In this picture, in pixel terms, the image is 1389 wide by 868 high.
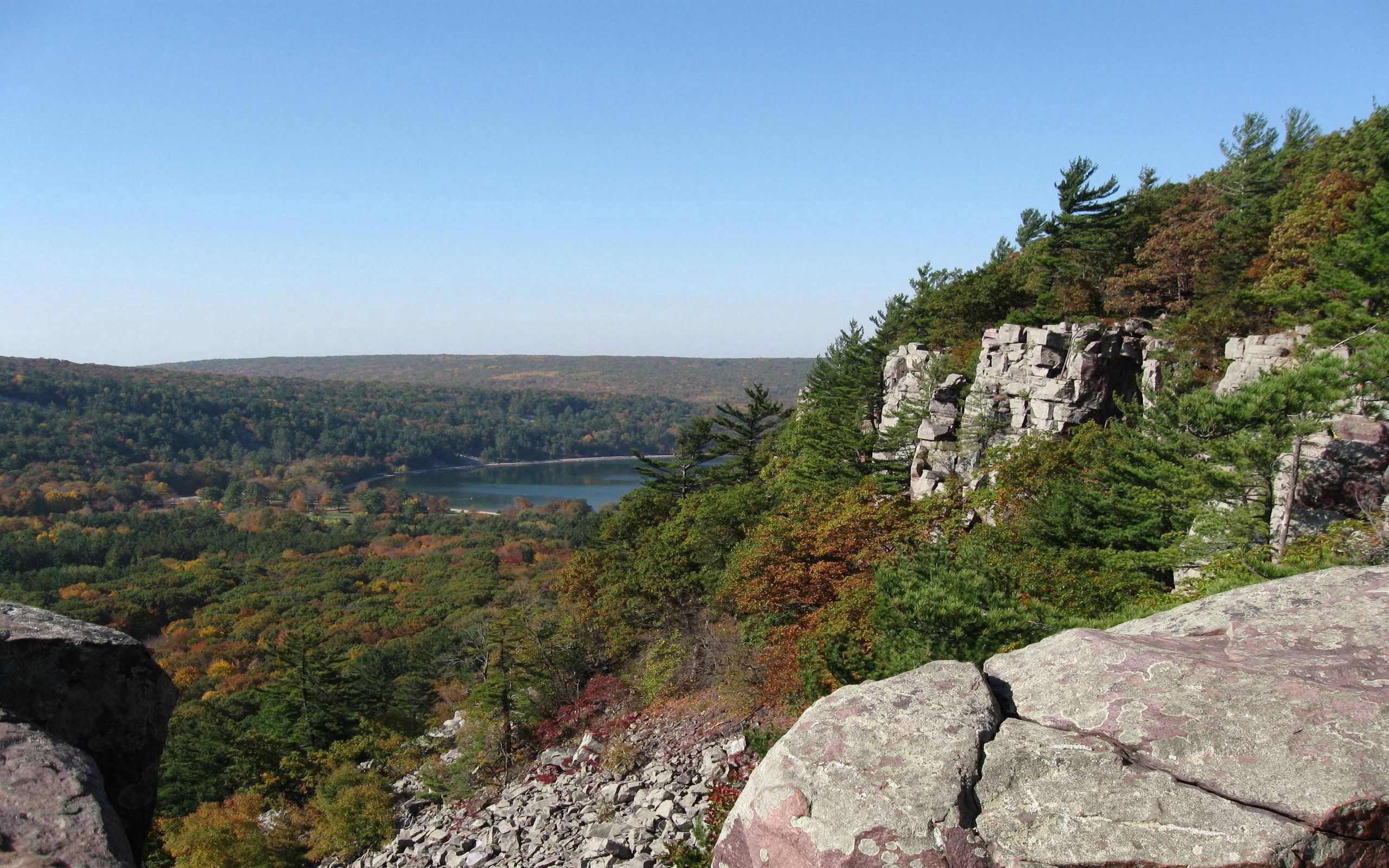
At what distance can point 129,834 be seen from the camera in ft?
15.7

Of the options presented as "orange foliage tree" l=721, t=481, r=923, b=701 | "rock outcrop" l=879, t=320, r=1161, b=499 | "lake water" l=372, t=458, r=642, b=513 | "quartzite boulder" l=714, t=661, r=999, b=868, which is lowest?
"lake water" l=372, t=458, r=642, b=513

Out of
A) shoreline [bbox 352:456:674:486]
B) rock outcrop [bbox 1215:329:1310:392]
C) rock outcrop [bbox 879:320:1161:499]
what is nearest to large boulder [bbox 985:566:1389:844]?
rock outcrop [bbox 1215:329:1310:392]

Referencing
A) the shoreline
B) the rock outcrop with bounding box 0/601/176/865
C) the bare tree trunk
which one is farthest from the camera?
the shoreline

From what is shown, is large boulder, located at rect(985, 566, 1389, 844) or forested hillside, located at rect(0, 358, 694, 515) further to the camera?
forested hillside, located at rect(0, 358, 694, 515)

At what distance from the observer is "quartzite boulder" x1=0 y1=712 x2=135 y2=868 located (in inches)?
118

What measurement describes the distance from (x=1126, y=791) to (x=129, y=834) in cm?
632

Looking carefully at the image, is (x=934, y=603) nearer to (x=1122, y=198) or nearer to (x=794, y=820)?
(x=794, y=820)

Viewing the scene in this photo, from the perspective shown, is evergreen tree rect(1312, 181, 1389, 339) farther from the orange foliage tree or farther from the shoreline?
the shoreline

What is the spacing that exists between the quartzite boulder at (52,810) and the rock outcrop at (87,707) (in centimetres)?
1

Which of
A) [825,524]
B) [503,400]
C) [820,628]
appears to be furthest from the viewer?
[503,400]

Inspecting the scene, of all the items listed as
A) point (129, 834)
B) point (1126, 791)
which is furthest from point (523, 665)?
point (1126, 791)

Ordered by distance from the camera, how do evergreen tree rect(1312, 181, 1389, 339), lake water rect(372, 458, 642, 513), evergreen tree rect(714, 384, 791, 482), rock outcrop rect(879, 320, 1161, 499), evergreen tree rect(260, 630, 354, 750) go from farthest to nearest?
1. lake water rect(372, 458, 642, 513)
2. evergreen tree rect(714, 384, 791, 482)
3. evergreen tree rect(260, 630, 354, 750)
4. rock outcrop rect(879, 320, 1161, 499)
5. evergreen tree rect(1312, 181, 1389, 339)

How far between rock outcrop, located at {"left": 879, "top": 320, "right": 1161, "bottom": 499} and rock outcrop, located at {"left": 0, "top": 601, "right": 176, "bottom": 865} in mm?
24559

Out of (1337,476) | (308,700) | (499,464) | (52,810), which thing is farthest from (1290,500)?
(499,464)
